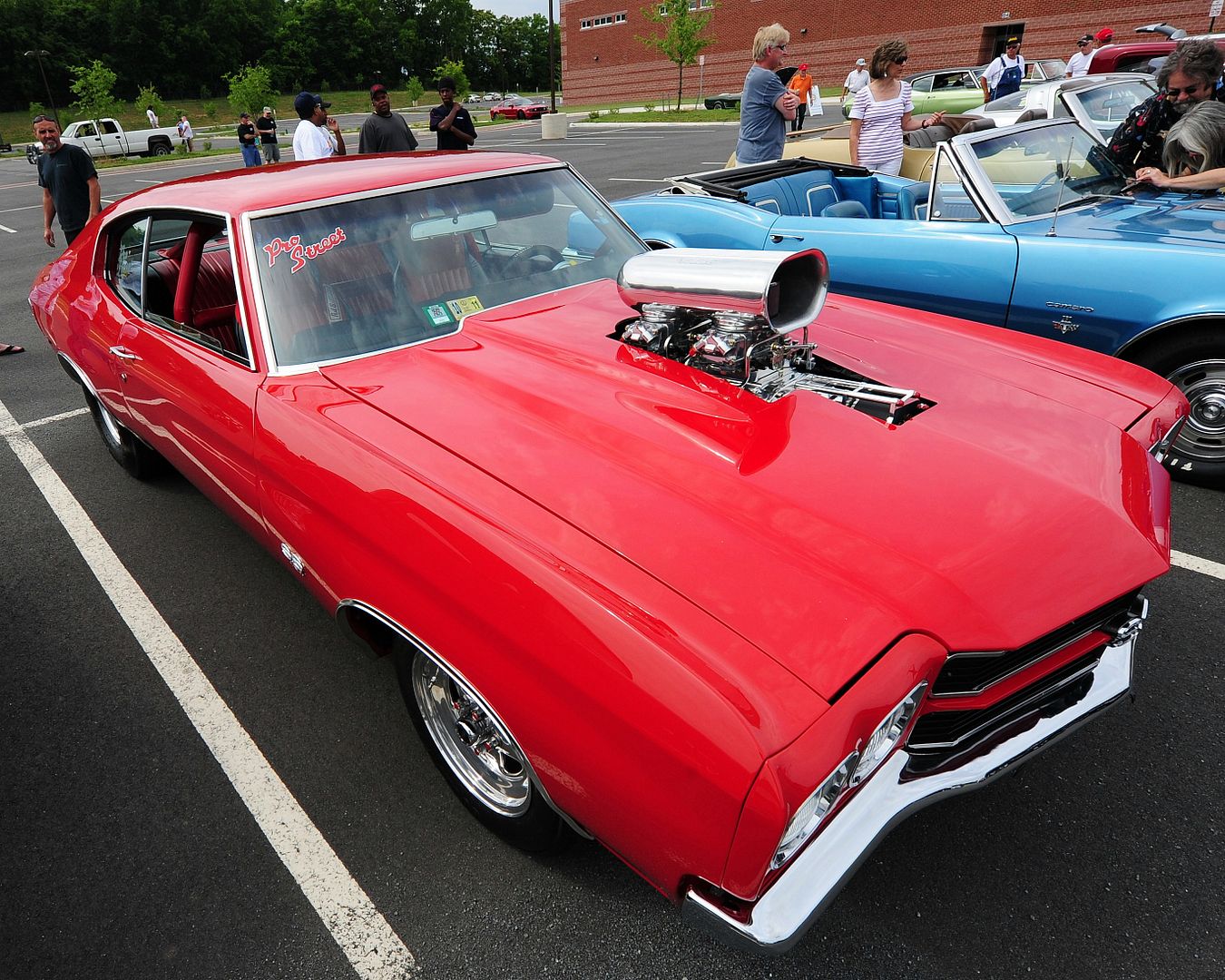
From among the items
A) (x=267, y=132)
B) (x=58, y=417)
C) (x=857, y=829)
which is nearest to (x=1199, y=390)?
(x=857, y=829)

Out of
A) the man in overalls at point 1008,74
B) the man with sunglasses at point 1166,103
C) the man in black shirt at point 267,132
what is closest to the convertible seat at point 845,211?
the man with sunglasses at point 1166,103

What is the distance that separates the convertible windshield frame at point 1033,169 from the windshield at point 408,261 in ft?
7.12

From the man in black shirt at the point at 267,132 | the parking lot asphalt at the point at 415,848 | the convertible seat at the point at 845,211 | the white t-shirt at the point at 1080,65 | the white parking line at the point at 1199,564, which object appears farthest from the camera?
the man in black shirt at the point at 267,132

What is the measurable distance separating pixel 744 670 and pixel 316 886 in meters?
1.35

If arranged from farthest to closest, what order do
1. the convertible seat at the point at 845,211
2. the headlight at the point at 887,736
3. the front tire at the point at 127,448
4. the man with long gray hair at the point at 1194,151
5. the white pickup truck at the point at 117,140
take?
the white pickup truck at the point at 117,140, the convertible seat at the point at 845,211, the man with long gray hair at the point at 1194,151, the front tire at the point at 127,448, the headlight at the point at 887,736

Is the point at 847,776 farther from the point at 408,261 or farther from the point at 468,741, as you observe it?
the point at 408,261

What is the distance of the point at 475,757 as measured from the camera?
209 centimetres

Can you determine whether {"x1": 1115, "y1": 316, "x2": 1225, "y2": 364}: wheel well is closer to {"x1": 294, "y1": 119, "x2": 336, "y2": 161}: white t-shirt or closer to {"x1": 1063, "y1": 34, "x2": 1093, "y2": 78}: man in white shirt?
{"x1": 294, "y1": 119, "x2": 336, "y2": 161}: white t-shirt

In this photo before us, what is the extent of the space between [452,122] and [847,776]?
921cm

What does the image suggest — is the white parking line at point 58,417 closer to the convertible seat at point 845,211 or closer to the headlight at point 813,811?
the convertible seat at point 845,211

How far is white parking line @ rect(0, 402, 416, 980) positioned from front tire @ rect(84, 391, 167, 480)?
40cm

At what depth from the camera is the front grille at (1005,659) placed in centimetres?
154

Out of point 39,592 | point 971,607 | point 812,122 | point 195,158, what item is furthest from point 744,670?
point 195,158

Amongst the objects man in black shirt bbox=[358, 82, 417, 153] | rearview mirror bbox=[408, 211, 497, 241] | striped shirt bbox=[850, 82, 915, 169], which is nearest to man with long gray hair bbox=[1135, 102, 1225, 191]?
striped shirt bbox=[850, 82, 915, 169]
